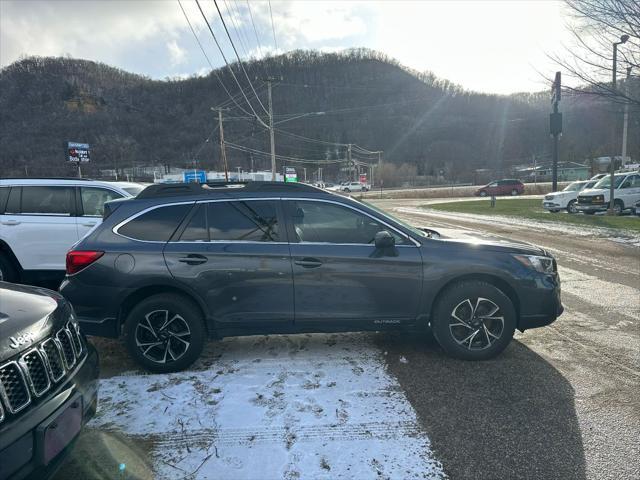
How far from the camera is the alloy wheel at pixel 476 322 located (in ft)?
13.1

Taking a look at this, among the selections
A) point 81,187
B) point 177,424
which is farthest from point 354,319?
point 81,187

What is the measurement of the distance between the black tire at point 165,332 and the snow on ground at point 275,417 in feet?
0.49

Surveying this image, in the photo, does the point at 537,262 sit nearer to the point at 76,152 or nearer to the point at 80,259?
the point at 80,259

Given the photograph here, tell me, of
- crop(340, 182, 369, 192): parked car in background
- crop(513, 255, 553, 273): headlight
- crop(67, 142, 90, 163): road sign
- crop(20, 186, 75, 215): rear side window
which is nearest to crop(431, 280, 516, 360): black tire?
crop(513, 255, 553, 273): headlight

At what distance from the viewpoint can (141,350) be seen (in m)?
3.91

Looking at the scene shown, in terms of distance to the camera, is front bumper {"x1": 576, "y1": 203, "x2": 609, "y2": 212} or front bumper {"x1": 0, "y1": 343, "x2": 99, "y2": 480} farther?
front bumper {"x1": 576, "y1": 203, "x2": 609, "y2": 212}

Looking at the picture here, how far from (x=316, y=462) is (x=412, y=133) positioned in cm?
12468

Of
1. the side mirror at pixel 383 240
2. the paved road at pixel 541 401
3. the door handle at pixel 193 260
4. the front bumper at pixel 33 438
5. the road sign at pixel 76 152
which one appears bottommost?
the paved road at pixel 541 401

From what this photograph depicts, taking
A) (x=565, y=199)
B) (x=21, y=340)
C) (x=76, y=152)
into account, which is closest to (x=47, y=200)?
(x=21, y=340)

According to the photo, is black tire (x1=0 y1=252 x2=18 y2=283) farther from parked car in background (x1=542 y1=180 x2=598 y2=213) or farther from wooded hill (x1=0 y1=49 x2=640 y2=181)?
wooded hill (x1=0 y1=49 x2=640 y2=181)

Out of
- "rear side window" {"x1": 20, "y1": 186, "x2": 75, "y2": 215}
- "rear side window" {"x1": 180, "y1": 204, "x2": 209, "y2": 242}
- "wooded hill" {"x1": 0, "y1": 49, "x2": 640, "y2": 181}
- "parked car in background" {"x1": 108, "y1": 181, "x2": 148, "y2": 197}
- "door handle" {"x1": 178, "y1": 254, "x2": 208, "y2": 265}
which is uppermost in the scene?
"wooded hill" {"x1": 0, "y1": 49, "x2": 640, "y2": 181}

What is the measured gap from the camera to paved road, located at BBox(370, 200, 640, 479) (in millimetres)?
2664

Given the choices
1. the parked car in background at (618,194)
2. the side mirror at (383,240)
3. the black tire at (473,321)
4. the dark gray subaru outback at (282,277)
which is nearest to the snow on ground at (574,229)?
the parked car in background at (618,194)

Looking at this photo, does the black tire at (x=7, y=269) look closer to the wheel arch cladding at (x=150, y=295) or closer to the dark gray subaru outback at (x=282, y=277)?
the dark gray subaru outback at (x=282, y=277)
